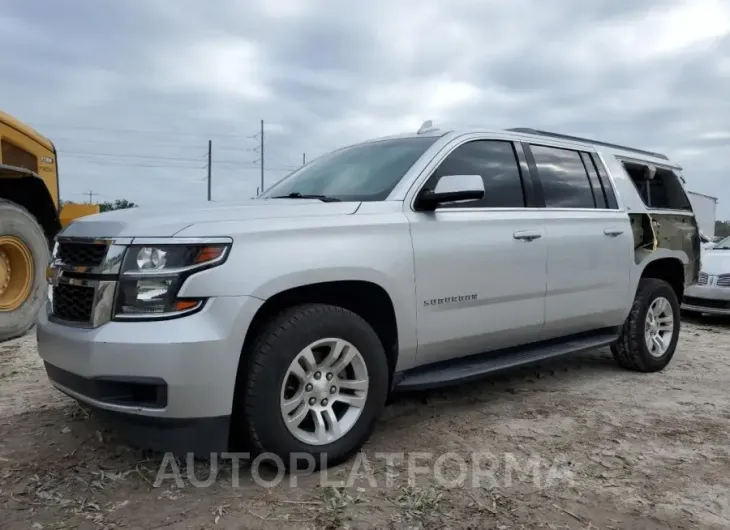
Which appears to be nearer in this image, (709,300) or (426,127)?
(426,127)

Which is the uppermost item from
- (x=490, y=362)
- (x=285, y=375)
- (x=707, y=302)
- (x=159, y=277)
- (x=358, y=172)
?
(x=358, y=172)

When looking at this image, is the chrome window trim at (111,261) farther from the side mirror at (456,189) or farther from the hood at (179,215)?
the side mirror at (456,189)

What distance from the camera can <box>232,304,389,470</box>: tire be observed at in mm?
2748

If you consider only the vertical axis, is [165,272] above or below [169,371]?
above

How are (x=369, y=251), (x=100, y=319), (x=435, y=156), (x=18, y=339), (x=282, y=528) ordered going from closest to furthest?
(x=282, y=528) < (x=100, y=319) < (x=369, y=251) < (x=435, y=156) < (x=18, y=339)

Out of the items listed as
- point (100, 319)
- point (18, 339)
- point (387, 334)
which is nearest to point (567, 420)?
point (387, 334)

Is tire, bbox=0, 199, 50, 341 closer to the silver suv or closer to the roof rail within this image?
the silver suv

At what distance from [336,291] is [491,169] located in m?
1.50

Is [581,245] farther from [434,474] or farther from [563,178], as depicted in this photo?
[434,474]

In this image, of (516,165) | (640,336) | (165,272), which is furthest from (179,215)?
(640,336)

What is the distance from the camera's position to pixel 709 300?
8.38 metres

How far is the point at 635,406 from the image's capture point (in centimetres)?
426

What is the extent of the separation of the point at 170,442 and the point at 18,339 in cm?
416

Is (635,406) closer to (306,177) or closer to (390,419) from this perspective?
(390,419)
